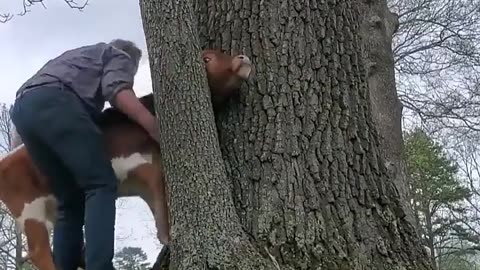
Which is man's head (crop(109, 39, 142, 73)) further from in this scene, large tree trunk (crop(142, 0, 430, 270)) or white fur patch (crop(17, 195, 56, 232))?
white fur patch (crop(17, 195, 56, 232))

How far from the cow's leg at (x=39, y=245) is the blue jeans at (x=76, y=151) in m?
0.46

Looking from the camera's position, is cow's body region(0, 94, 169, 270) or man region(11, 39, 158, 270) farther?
cow's body region(0, 94, 169, 270)

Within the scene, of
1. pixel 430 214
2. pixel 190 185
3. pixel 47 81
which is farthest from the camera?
pixel 430 214

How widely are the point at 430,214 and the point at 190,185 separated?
2192cm

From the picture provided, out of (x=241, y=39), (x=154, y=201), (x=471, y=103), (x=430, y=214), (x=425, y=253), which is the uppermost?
(x=430, y=214)

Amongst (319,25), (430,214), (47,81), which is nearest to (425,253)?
(319,25)

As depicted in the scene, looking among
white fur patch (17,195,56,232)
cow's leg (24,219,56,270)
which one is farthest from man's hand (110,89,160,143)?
cow's leg (24,219,56,270)

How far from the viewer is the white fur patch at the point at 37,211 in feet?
10.9

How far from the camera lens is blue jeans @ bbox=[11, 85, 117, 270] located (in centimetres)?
286

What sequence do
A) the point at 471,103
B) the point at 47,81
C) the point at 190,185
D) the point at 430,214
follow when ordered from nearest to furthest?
1. the point at 190,185
2. the point at 47,81
3. the point at 471,103
4. the point at 430,214

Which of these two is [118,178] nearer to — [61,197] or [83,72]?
[61,197]

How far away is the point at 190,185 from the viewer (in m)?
2.52

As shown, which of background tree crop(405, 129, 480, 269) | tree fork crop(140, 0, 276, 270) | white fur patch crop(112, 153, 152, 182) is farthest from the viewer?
background tree crop(405, 129, 480, 269)

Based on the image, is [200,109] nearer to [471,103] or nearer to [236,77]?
[236,77]
